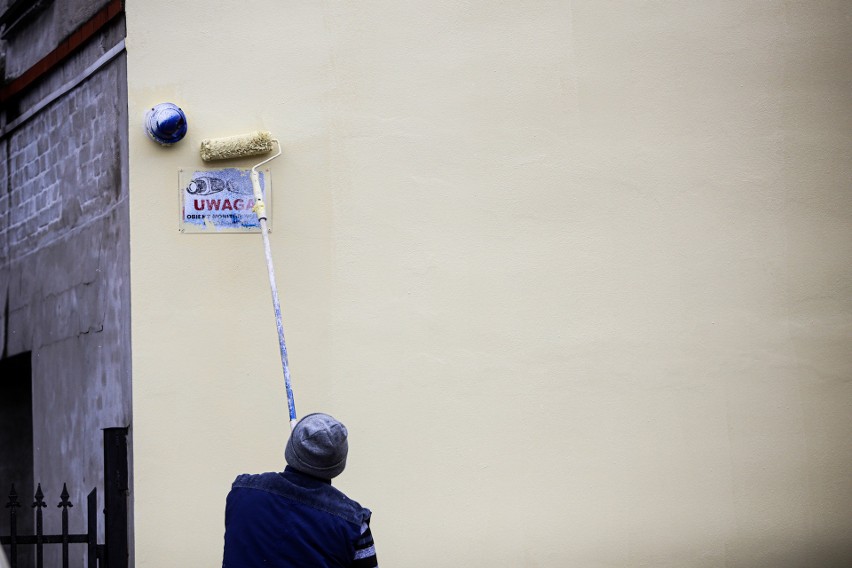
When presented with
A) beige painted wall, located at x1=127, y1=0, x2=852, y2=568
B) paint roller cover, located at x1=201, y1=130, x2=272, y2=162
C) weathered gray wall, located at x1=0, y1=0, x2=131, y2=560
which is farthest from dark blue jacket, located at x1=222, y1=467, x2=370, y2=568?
paint roller cover, located at x1=201, y1=130, x2=272, y2=162

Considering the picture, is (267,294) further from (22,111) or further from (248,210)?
(22,111)

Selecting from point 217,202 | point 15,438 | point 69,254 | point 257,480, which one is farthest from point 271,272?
point 15,438

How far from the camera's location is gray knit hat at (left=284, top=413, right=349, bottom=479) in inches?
147

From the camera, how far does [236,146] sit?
598 cm

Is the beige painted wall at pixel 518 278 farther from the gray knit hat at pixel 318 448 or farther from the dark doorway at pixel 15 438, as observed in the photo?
the dark doorway at pixel 15 438

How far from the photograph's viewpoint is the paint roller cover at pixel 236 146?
5.98 meters

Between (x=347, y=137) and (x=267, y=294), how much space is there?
0.98 meters

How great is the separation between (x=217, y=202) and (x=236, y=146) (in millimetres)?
326

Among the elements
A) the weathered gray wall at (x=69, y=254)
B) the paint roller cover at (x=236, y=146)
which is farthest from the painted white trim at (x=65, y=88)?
the paint roller cover at (x=236, y=146)

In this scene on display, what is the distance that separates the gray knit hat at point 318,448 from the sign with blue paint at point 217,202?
97.7 inches

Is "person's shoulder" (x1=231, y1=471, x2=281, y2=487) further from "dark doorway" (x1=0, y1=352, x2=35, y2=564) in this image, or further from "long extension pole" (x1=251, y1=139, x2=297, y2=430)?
"dark doorway" (x1=0, y1=352, x2=35, y2=564)

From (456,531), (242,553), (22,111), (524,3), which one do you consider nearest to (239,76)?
(524,3)

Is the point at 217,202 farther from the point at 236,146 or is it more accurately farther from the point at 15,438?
the point at 15,438

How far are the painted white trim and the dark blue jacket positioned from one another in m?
3.41
